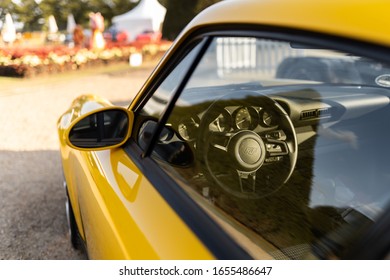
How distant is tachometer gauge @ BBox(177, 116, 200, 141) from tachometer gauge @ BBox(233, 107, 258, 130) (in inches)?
5.8

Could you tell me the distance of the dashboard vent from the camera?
1453 mm

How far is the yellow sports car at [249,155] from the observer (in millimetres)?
848

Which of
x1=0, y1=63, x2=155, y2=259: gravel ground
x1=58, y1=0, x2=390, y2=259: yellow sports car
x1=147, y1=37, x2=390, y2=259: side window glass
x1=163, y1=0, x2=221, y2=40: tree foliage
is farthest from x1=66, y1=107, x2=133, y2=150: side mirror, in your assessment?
x1=163, y1=0, x2=221, y2=40: tree foliage

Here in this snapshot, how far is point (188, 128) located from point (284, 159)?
1.21 feet

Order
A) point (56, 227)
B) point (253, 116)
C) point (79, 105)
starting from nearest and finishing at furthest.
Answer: point (253, 116) < point (79, 105) < point (56, 227)

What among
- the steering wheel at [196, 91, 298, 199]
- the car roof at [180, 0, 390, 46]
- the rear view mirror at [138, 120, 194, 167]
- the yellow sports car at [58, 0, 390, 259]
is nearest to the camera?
the car roof at [180, 0, 390, 46]

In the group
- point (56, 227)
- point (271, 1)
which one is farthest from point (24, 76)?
point (271, 1)

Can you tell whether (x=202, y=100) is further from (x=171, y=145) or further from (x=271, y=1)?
(x=271, y=1)

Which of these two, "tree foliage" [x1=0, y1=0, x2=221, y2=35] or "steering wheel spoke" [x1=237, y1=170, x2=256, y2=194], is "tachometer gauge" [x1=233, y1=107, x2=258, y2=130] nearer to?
"steering wheel spoke" [x1=237, y1=170, x2=256, y2=194]

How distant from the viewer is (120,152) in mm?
1664

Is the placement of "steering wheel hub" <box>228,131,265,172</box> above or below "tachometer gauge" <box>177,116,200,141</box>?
below

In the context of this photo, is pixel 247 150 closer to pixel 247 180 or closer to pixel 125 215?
pixel 247 180

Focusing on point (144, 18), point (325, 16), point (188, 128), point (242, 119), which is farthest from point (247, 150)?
point (144, 18)

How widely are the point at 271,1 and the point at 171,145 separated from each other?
2.17 ft
